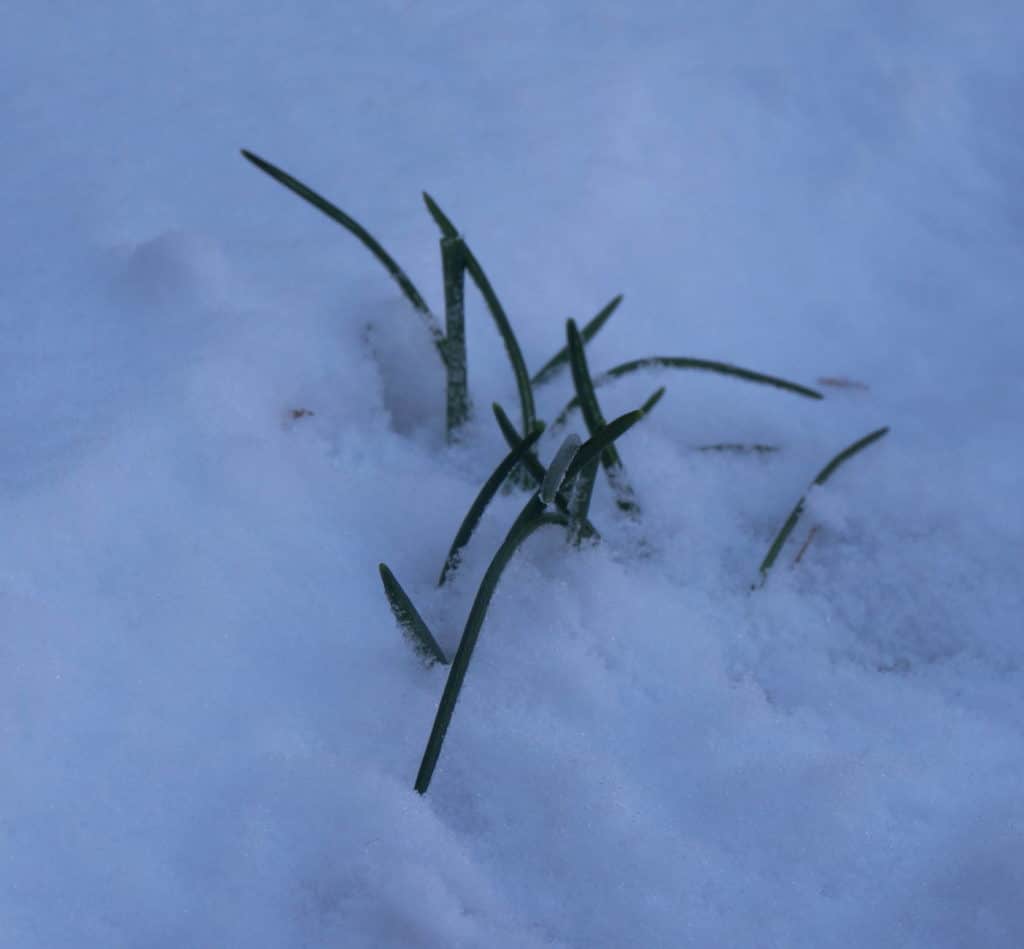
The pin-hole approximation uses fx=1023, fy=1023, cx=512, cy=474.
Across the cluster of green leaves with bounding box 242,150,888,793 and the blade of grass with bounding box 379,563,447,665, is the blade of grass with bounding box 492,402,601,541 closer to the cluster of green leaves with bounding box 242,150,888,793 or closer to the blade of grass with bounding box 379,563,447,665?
the cluster of green leaves with bounding box 242,150,888,793

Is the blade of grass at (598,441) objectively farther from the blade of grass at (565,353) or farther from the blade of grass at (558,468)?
the blade of grass at (565,353)

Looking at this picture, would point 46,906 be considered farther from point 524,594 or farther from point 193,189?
point 193,189

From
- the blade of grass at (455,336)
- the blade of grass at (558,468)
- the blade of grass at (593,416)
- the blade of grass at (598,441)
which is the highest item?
the blade of grass at (455,336)

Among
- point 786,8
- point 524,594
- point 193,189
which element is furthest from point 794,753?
point 786,8

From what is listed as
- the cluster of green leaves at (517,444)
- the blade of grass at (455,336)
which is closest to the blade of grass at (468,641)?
the cluster of green leaves at (517,444)

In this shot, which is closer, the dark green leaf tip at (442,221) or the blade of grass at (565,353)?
the dark green leaf tip at (442,221)

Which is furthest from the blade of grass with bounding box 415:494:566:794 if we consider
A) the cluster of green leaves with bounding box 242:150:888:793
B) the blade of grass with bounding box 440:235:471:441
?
the blade of grass with bounding box 440:235:471:441
